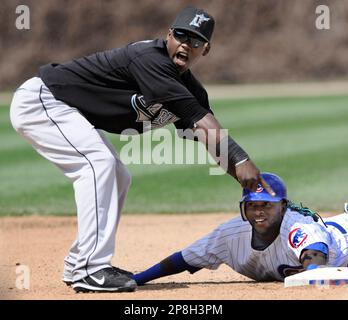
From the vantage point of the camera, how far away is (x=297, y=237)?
199 inches

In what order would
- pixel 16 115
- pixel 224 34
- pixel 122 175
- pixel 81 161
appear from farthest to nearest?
pixel 224 34 < pixel 122 175 < pixel 16 115 < pixel 81 161

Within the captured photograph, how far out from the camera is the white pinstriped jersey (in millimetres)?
5117

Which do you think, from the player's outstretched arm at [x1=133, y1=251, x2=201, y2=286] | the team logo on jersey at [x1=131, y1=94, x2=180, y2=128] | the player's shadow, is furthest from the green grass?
the team logo on jersey at [x1=131, y1=94, x2=180, y2=128]

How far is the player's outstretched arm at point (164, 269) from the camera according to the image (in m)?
5.43

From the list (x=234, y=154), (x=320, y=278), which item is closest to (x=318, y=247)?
(x=320, y=278)

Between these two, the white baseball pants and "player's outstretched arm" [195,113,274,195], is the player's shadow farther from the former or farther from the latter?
"player's outstretched arm" [195,113,274,195]

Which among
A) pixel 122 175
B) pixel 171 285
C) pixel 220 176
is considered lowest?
pixel 171 285

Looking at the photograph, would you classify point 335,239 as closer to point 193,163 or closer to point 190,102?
point 190,102

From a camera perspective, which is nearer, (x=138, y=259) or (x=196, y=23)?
(x=196, y=23)

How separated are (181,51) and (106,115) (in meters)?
0.60

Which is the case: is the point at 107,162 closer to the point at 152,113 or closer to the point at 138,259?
the point at 152,113

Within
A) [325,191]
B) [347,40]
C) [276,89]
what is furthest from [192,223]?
[347,40]

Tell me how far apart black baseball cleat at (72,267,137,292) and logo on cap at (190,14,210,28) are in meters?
1.48

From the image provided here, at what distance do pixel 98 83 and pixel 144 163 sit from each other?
21.7ft
